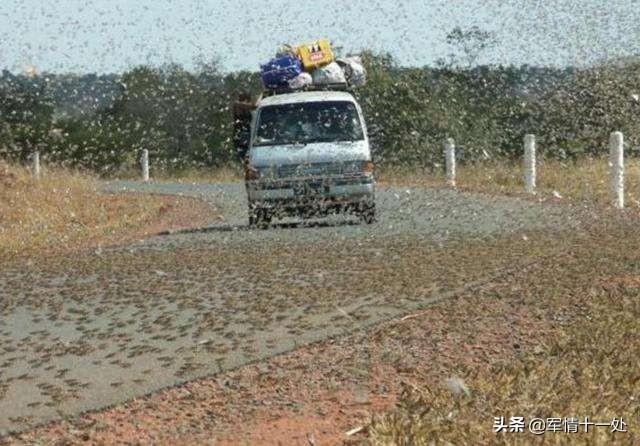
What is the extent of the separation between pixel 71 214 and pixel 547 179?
10432 millimetres

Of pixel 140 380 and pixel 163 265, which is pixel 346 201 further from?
pixel 140 380

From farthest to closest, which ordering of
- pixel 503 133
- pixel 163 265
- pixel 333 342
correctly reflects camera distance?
pixel 503 133 < pixel 163 265 < pixel 333 342

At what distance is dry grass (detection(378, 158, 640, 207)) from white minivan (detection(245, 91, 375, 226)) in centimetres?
475

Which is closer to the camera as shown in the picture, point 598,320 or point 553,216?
point 598,320

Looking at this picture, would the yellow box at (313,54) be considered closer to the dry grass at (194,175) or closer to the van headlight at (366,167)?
the van headlight at (366,167)

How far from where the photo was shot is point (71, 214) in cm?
2525

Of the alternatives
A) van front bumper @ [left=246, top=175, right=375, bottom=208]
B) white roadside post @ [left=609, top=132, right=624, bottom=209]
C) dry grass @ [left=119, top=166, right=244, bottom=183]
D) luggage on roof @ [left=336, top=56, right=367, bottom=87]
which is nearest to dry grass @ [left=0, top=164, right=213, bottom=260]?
van front bumper @ [left=246, top=175, right=375, bottom=208]

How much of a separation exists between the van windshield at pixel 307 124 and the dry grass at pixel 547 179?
185 inches

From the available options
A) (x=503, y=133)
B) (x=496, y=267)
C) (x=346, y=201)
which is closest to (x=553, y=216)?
(x=346, y=201)

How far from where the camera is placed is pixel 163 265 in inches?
499

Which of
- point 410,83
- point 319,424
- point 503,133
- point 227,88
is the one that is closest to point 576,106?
point 503,133

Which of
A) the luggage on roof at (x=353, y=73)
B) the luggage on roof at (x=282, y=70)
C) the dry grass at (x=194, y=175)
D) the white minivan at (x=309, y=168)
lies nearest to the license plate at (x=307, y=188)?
the white minivan at (x=309, y=168)

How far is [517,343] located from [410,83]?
42.9 metres

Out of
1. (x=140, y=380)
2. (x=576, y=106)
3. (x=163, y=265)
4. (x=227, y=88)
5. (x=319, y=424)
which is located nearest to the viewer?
(x=319, y=424)
